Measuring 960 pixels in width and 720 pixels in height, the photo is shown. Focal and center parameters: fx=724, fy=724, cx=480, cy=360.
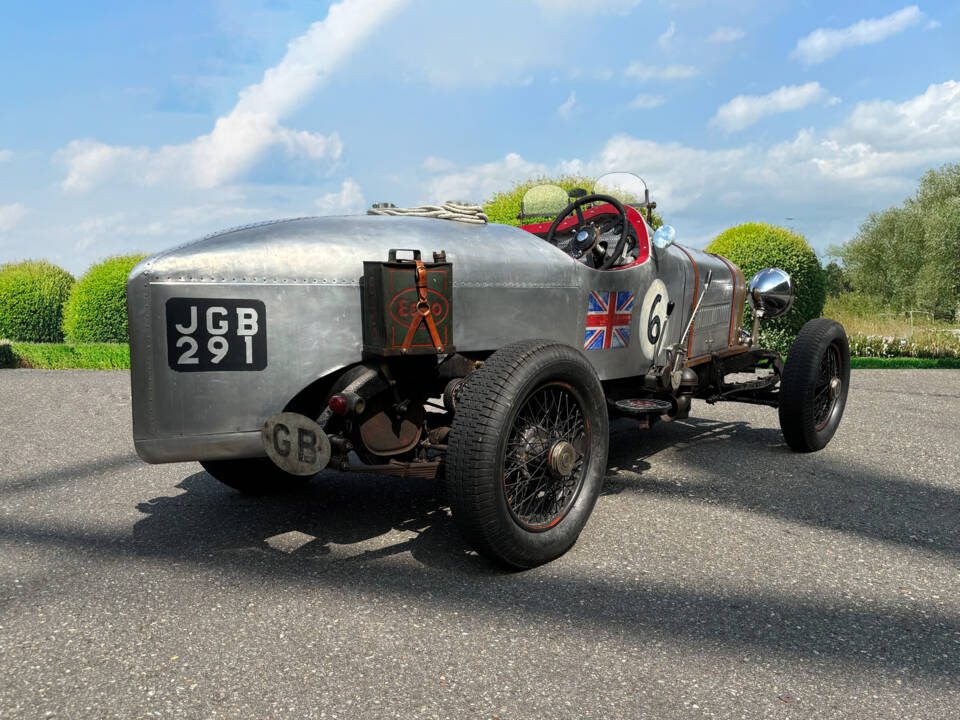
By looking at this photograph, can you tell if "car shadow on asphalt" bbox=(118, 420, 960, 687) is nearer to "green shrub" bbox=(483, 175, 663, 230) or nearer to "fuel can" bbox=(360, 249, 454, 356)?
"fuel can" bbox=(360, 249, 454, 356)

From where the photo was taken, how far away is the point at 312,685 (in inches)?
84.7

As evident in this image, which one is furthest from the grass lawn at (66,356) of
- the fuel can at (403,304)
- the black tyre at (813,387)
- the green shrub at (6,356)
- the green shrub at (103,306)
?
the black tyre at (813,387)

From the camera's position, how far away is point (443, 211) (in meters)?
3.54

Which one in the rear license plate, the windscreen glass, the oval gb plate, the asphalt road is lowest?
the asphalt road

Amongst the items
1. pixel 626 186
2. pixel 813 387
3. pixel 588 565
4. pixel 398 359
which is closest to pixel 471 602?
pixel 588 565

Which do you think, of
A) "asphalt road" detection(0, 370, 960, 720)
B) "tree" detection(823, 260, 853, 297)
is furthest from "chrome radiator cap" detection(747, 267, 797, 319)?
"tree" detection(823, 260, 853, 297)

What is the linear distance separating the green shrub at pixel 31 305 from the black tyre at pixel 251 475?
13.6 m

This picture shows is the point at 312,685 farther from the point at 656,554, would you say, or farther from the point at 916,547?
the point at 916,547

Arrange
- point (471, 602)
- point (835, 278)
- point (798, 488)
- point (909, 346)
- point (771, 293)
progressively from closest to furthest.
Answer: point (471, 602)
point (798, 488)
point (771, 293)
point (909, 346)
point (835, 278)

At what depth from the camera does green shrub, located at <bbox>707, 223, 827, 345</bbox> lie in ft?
41.9

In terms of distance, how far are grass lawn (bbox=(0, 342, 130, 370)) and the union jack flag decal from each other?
9426 millimetres

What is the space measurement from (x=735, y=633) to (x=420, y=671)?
1.08 meters

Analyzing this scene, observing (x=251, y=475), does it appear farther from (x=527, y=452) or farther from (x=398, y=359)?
(x=527, y=452)

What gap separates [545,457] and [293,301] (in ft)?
3.94
